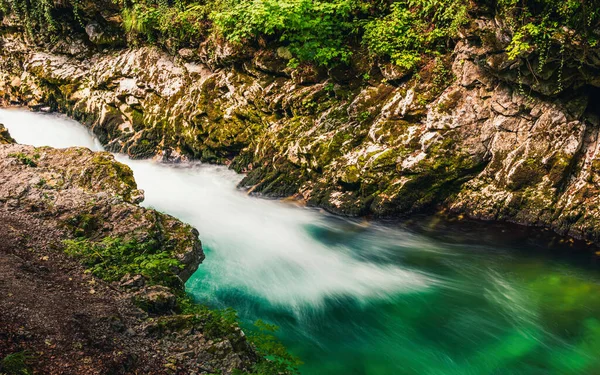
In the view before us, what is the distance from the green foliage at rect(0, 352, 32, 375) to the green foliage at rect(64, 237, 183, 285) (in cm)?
136

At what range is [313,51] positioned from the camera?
30.7 ft

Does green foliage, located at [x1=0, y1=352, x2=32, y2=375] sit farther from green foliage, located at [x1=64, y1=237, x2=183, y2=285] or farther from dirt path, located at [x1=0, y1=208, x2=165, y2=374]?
green foliage, located at [x1=64, y1=237, x2=183, y2=285]

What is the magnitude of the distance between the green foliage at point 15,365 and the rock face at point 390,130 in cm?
665

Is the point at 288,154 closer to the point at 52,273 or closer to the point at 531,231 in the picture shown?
the point at 531,231

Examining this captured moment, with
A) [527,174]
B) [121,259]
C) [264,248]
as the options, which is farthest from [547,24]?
[121,259]

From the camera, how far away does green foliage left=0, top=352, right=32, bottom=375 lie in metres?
2.54

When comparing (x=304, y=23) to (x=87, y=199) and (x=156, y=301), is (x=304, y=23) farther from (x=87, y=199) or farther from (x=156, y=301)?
(x=156, y=301)

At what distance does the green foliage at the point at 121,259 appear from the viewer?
4.18 metres

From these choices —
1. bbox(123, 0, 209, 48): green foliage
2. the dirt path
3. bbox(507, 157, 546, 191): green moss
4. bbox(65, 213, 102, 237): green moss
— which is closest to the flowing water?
bbox(507, 157, 546, 191): green moss

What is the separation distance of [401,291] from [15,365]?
17.6 feet

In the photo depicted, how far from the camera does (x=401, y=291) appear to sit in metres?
6.63

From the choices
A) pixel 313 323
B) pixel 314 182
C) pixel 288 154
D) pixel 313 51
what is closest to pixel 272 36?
pixel 313 51

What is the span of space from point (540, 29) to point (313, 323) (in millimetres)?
5621

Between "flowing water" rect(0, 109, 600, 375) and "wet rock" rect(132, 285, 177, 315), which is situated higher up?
"wet rock" rect(132, 285, 177, 315)
